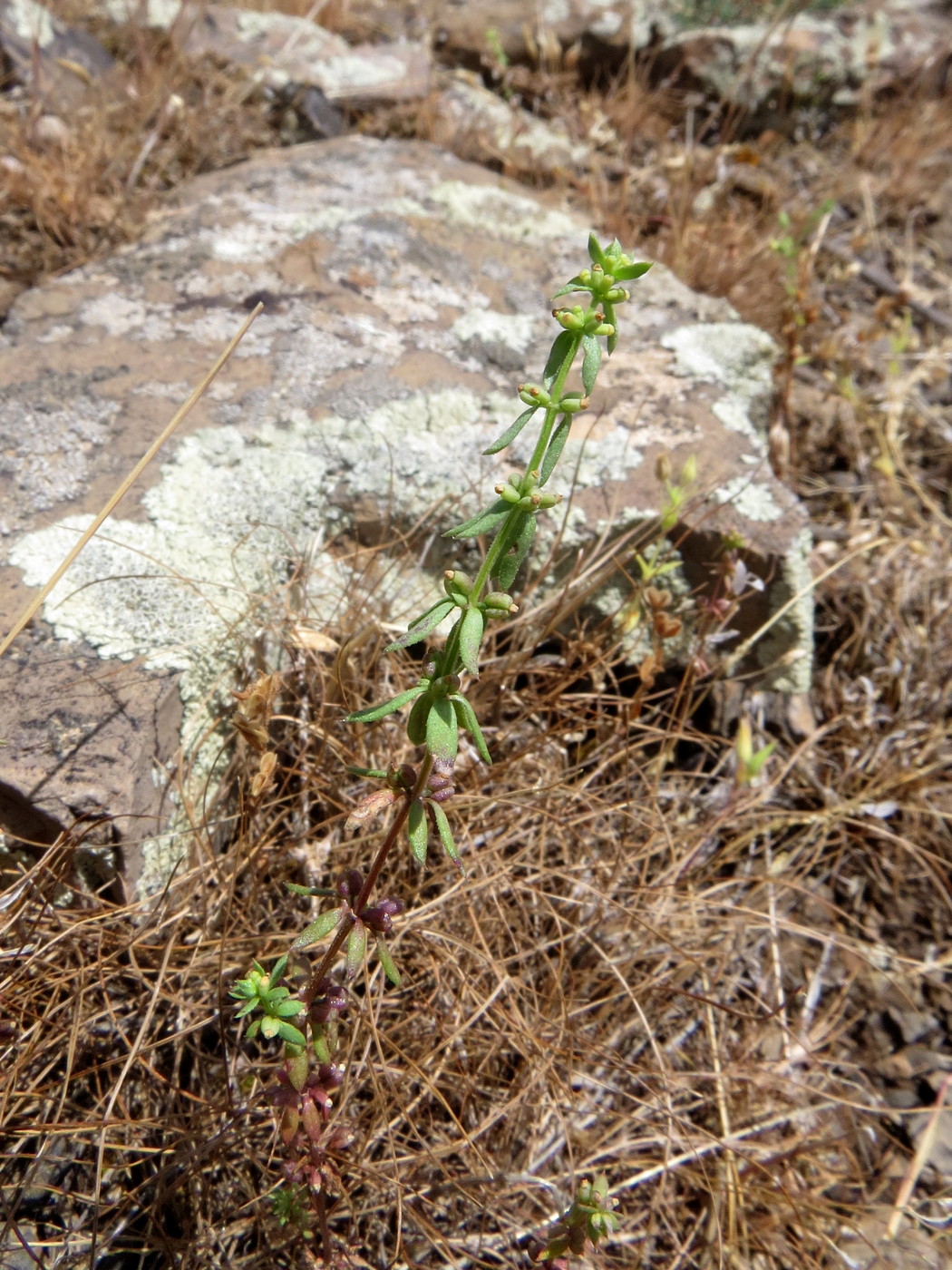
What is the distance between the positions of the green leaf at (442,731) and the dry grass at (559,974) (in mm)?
648

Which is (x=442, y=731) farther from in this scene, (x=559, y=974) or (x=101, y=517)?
(x=559, y=974)

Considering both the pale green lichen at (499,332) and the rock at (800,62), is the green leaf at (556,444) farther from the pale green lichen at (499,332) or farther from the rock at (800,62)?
the rock at (800,62)

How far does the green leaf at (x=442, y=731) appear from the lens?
3.33 ft

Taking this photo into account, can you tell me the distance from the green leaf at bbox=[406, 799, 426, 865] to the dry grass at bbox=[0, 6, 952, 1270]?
21.1 inches

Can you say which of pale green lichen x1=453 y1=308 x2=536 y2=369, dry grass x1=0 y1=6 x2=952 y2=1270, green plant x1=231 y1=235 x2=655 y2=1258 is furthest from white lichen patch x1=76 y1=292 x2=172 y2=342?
green plant x1=231 y1=235 x2=655 y2=1258

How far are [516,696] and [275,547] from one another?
60 cm

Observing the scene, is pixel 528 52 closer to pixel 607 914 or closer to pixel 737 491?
pixel 737 491

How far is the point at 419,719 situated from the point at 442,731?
0.24ft

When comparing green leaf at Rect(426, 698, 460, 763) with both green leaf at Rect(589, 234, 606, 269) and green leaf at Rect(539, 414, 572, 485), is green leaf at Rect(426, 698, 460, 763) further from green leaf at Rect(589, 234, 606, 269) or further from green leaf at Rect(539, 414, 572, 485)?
green leaf at Rect(589, 234, 606, 269)

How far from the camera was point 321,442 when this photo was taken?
1.93 metres

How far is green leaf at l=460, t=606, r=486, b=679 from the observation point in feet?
3.14

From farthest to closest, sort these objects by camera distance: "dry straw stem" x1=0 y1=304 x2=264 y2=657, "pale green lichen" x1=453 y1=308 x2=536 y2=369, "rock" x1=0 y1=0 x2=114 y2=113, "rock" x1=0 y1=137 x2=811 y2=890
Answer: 1. "rock" x1=0 y1=0 x2=114 y2=113
2. "pale green lichen" x1=453 y1=308 x2=536 y2=369
3. "rock" x1=0 y1=137 x2=811 y2=890
4. "dry straw stem" x1=0 y1=304 x2=264 y2=657

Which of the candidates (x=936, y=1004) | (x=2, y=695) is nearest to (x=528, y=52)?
(x=2, y=695)

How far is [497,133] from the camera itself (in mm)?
3246
